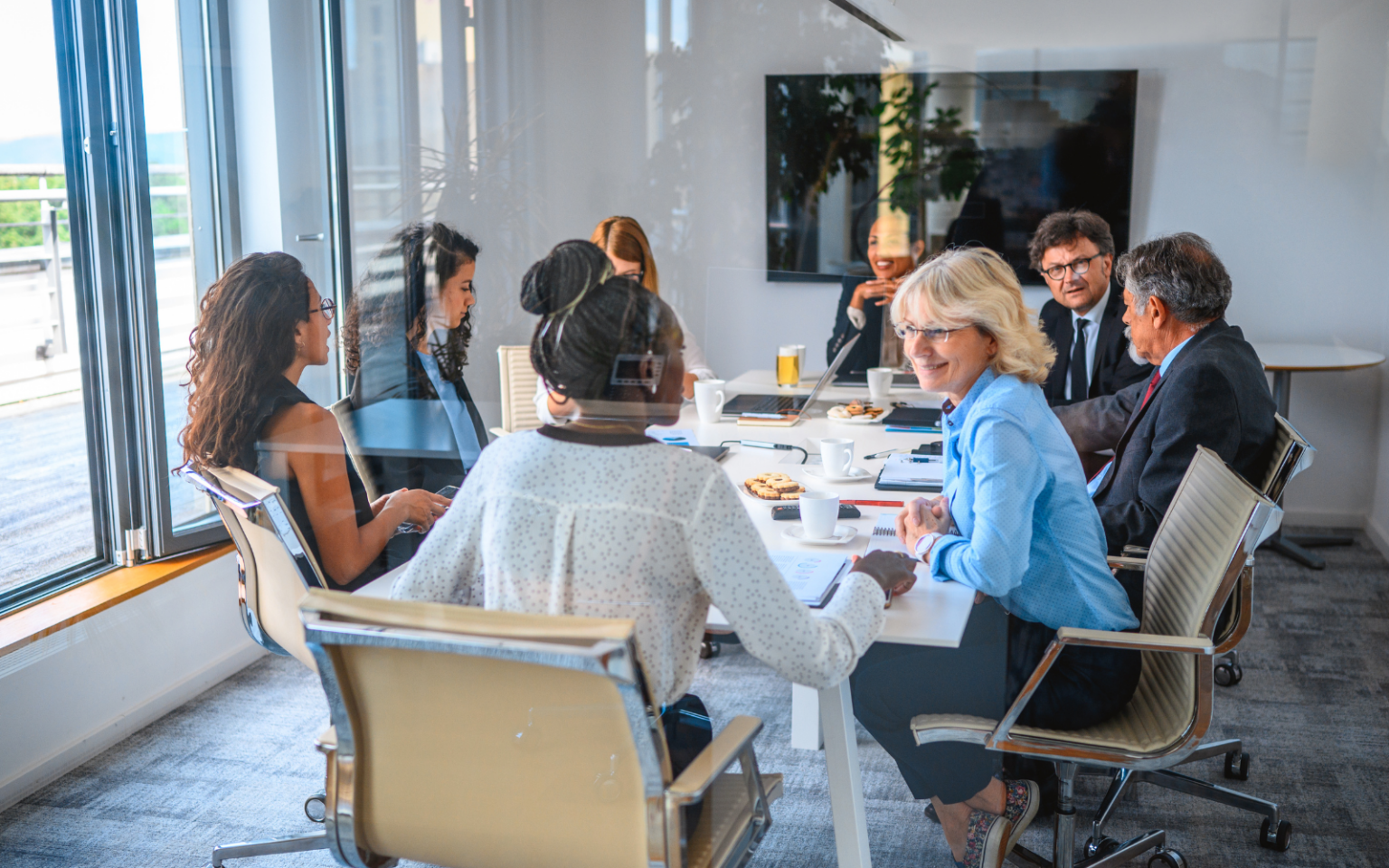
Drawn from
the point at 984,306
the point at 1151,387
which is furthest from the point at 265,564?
the point at 1151,387

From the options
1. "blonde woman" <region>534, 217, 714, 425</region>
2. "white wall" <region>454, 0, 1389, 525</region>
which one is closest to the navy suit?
"white wall" <region>454, 0, 1389, 525</region>

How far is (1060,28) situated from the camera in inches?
76.4

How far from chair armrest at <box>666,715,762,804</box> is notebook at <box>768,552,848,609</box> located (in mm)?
220

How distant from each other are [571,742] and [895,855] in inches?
43.7

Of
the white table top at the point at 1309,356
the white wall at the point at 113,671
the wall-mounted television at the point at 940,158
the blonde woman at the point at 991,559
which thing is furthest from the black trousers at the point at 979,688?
the white wall at the point at 113,671

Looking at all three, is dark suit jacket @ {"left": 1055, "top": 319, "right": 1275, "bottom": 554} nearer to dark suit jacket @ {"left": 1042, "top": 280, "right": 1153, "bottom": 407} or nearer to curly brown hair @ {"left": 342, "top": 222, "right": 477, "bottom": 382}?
dark suit jacket @ {"left": 1042, "top": 280, "right": 1153, "bottom": 407}

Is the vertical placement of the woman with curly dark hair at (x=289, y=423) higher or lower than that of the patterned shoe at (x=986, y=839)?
higher

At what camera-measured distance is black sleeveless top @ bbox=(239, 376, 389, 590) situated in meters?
1.71

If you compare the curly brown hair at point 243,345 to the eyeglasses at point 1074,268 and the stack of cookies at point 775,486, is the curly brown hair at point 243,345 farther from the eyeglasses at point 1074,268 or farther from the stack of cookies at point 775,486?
the eyeglasses at point 1074,268

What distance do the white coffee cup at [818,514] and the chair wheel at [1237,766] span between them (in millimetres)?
1247

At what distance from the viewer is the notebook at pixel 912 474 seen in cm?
202

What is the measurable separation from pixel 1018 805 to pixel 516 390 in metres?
1.21

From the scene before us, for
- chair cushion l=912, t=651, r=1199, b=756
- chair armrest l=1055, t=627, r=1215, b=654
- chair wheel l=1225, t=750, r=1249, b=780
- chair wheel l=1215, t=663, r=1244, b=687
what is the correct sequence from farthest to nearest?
1. chair wheel l=1215, t=663, r=1244, b=687
2. chair wheel l=1225, t=750, r=1249, b=780
3. chair cushion l=912, t=651, r=1199, b=756
4. chair armrest l=1055, t=627, r=1215, b=654

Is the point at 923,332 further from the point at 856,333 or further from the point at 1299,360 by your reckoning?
the point at 1299,360
